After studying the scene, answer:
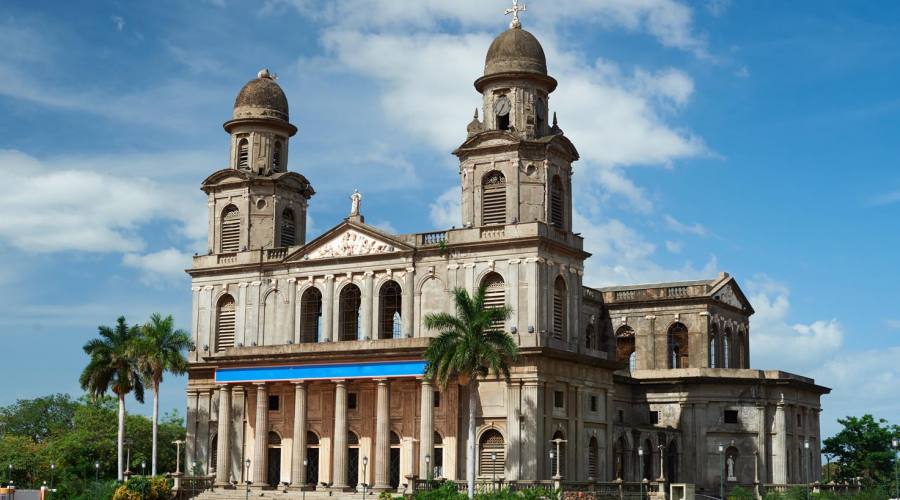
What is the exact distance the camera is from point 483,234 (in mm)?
55719

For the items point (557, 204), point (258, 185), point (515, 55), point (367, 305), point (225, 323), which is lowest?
point (225, 323)

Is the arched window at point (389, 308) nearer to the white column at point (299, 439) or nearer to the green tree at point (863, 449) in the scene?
the white column at point (299, 439)

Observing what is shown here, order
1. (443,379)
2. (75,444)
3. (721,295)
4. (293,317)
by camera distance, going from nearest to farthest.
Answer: (443,379)
(293,317)
(721,295)
(75,444)

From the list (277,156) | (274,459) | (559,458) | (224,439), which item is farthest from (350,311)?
(559,458)

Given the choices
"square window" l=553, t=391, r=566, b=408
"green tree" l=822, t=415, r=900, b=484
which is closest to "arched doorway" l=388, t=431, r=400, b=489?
"square window" l=553, t=391, r=566, b=408

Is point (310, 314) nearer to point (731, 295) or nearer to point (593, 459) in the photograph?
point (593, 459)

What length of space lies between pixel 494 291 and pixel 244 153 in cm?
1840

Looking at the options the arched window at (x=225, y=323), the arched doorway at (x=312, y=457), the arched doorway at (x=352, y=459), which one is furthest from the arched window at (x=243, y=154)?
the arched doorway at (x=352, y=459)

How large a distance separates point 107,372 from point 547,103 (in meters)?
27.0

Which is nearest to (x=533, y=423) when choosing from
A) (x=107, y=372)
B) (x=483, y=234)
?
(x=483, y=234)

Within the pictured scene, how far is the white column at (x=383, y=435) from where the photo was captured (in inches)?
2129

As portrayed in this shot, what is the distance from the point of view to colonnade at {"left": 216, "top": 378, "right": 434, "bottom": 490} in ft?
176

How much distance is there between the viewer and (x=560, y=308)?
184ft

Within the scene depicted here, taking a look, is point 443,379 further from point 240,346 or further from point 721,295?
point 721,295
